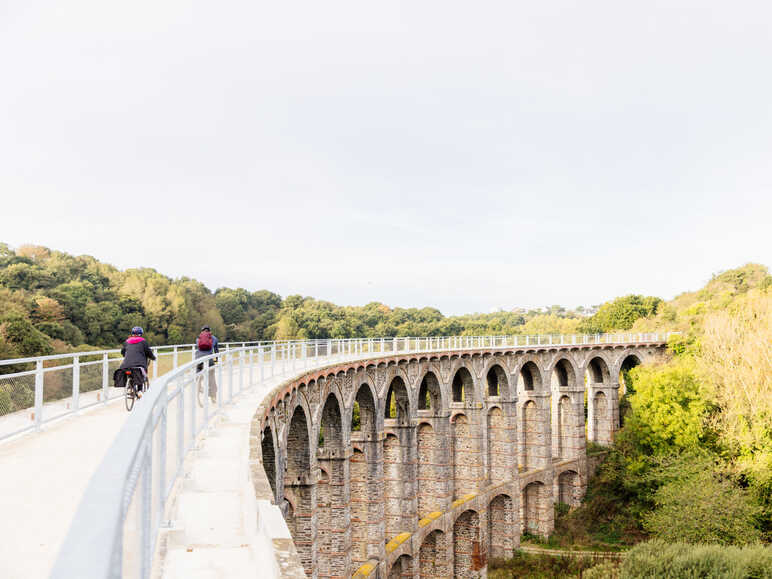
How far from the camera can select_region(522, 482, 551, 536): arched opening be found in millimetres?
39906

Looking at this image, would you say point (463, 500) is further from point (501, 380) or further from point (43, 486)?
point (43, 486)

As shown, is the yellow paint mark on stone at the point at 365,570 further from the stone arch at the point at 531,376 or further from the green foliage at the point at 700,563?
the stone arch at the point at 531,376

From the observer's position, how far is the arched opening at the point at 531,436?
1620 inches

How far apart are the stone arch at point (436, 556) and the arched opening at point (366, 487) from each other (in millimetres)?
6946

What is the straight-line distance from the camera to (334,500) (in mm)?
22422

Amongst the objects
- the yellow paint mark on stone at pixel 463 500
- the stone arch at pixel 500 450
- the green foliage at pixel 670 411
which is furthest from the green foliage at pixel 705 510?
the yellow paint mark on stone at pixel 463 500

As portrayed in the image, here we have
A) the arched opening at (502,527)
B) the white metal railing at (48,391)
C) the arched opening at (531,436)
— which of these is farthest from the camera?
the arched opening at (531,436)

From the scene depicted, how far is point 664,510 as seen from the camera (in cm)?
3020

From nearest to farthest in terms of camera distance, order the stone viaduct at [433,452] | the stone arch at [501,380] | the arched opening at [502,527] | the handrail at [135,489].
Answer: the handrail at [135,489]
the stone viaduct at [433,452]
the arched opening at [502,527]
the stone arch at [501,380]

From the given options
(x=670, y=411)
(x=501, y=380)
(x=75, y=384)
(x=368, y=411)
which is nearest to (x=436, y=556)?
(x=368, y=411)

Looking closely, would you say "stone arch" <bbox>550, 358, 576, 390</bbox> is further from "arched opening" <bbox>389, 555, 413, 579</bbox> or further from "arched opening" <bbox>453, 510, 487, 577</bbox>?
"arched opening" <bbox>389, 555, 413, 579</bbox>

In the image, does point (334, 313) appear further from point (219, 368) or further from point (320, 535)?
point (219, 368)

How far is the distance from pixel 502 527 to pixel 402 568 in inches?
410

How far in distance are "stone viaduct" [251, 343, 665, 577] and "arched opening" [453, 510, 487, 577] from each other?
6 cm
